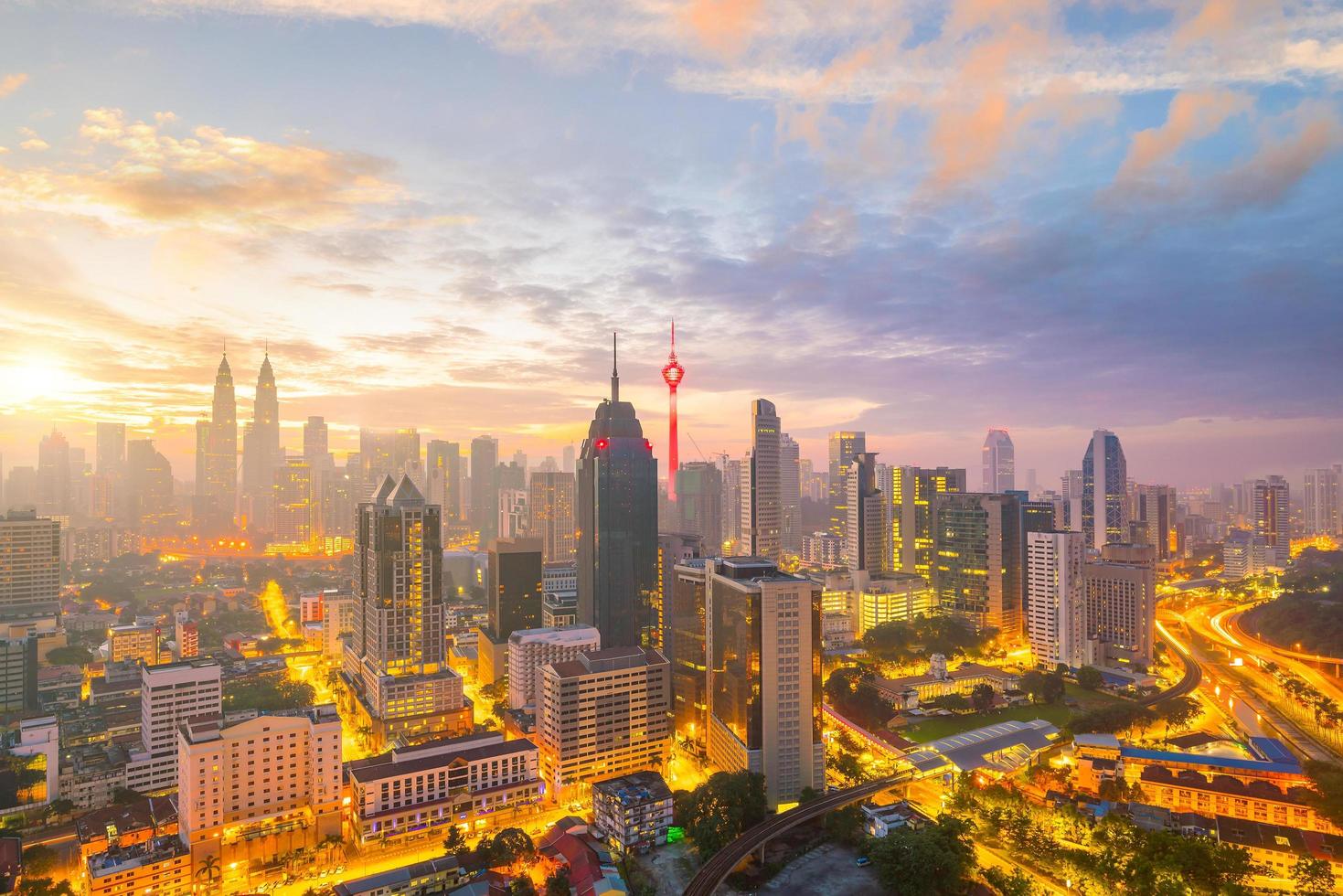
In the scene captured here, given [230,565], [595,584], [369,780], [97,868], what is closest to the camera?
[97,868]

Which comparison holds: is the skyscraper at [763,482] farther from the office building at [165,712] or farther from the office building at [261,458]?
the office building at [261,458]

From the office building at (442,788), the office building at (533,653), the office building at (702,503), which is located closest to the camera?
the office building at (442,788)

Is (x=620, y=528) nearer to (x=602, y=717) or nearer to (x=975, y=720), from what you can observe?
(x=602, y=717)

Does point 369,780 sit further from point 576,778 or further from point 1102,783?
point 1102,783

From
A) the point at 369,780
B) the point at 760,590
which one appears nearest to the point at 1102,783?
the point at 760,590

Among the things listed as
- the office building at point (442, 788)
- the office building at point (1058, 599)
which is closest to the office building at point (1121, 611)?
the office building at point (1058, 599)

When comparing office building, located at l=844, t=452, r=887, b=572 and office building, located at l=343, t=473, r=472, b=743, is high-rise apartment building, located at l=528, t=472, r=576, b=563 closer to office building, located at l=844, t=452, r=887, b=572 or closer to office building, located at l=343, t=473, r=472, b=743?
office building, located at l=844, t=452, r=887, b=572

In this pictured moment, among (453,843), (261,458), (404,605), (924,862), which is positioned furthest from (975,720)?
(261,458)
